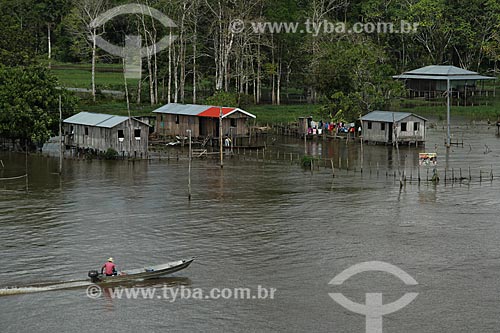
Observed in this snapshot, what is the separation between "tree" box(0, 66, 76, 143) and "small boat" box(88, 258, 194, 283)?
3412cm

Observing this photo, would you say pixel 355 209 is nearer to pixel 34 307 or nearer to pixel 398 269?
pixel 398 269

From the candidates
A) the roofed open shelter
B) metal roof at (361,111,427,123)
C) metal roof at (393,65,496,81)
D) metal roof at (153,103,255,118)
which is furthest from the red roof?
the roofed open shelter

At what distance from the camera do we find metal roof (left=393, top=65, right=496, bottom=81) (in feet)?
314

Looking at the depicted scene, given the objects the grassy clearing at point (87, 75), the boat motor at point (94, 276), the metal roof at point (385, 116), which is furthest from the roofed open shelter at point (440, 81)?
the boat motor at point (94, 276)

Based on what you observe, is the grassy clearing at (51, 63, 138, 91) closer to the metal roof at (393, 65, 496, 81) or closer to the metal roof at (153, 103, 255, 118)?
the metal roof at (153, 103, 255, 118)

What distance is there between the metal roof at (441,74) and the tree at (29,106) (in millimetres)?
44000

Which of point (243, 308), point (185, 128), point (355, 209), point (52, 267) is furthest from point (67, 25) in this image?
point (243, 308)

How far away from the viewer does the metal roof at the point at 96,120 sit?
6434 cm

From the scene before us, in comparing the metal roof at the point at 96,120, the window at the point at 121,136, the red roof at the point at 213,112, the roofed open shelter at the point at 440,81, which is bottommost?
the window at the point at 121,136

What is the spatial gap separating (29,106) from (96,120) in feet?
16.5

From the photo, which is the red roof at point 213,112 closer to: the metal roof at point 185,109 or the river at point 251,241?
the metal roof at point 185,109

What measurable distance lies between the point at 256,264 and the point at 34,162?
31115 mm

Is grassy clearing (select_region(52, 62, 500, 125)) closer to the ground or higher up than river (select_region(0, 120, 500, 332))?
higher up

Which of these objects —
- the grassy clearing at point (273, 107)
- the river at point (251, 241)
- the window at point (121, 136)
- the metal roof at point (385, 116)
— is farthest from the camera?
the grassy clearing at point (273, 107)
